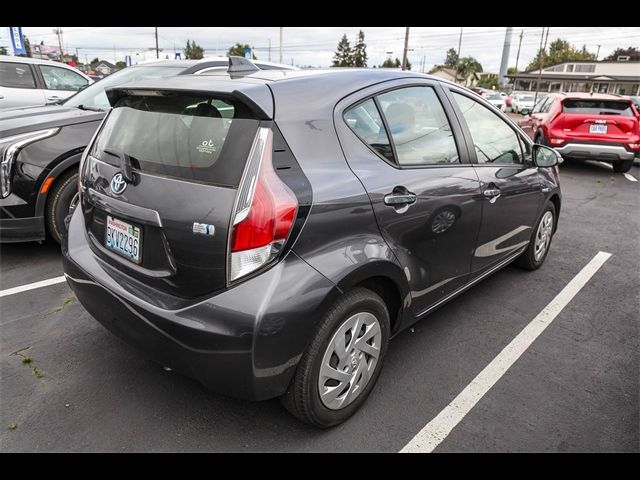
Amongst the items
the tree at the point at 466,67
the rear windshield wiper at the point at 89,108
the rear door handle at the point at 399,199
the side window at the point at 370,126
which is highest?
the tree at the point at 466,67

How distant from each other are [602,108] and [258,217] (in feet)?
32.6

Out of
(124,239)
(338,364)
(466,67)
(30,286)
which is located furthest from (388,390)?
(466,67)

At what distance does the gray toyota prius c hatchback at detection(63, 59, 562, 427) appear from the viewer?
1864 millimetres

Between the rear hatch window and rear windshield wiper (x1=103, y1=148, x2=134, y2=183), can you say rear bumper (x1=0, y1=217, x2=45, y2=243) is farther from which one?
the rear hatch window

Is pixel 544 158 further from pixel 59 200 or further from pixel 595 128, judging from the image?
pixel 595 128

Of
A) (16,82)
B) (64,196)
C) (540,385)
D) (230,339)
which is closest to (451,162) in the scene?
(540,385)

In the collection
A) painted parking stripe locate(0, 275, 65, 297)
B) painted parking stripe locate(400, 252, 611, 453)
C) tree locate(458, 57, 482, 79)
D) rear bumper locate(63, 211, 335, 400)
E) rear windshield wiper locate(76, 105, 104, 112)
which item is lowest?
painted parking stripe locate(400, 252, 611, 453)

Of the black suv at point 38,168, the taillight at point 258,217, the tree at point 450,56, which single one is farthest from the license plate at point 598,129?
the tree at point 450,56

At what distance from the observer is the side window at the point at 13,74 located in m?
8.58

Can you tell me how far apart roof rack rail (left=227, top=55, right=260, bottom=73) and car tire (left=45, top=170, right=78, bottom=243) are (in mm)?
2309

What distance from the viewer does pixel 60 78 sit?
9086mm

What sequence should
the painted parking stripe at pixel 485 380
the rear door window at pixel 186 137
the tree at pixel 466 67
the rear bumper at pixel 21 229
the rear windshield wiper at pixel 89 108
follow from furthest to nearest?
the tree at pixel 466 67, the rear windshield wiper at pixel 89 108, the rear bumper at pixel 21 229, the painted parking stripe at pixel 485 380, the rear door window at pixel 186 137

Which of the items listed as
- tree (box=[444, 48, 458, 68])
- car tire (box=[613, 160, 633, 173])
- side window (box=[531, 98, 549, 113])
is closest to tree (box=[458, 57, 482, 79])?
tree (box=[444, 48, 458, 68])

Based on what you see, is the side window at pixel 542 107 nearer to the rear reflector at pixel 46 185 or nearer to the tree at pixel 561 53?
the rear reflector at pixel 46 185
